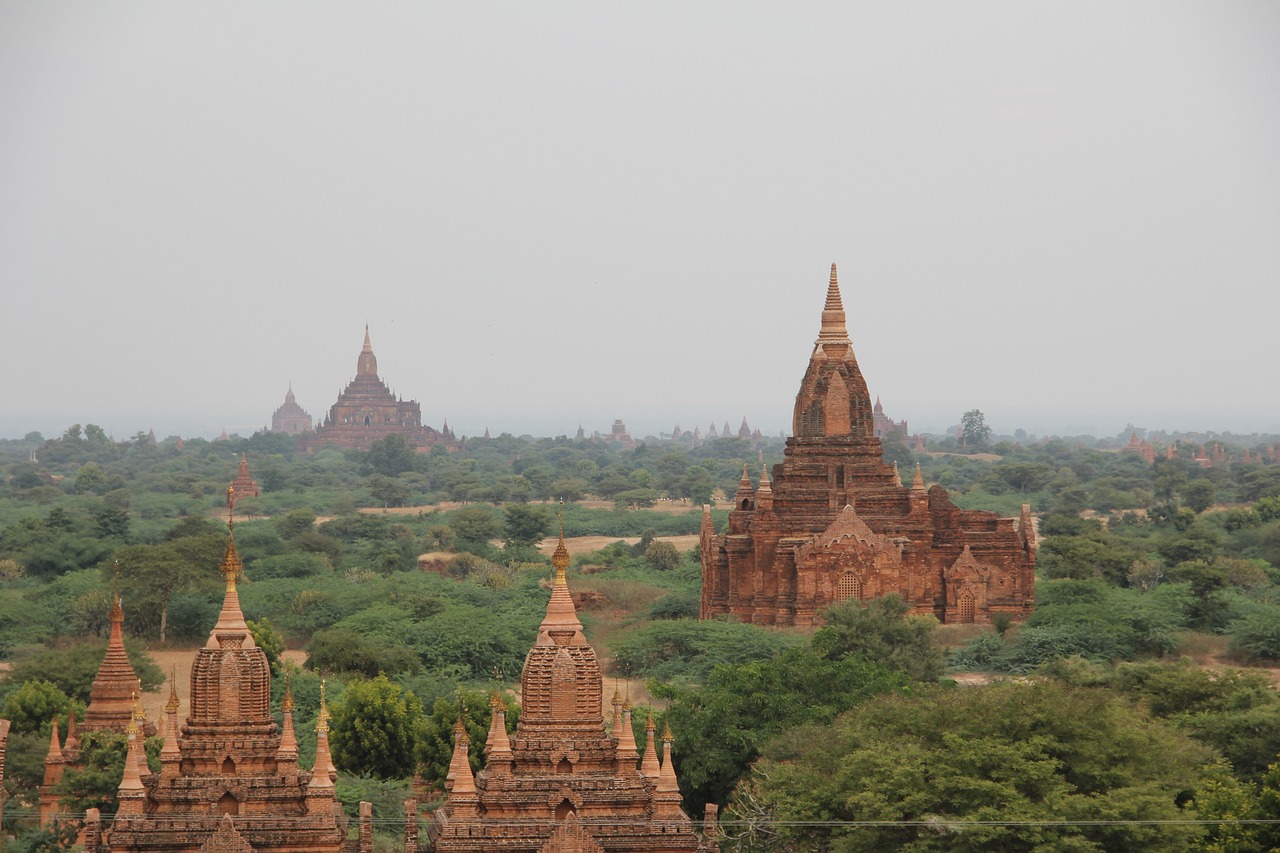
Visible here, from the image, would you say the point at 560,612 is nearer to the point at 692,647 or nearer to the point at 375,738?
the point at 375,738

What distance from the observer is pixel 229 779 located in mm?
28500

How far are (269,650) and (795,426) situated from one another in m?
18.2

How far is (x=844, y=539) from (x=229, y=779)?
33.5m

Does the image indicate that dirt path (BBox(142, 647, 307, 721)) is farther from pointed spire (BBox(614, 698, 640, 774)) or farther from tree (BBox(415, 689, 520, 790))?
pointed spire (BBox(614, 698, 640, 774))

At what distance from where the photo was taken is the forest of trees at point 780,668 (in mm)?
32438

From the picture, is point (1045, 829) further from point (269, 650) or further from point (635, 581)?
point (635, 581)

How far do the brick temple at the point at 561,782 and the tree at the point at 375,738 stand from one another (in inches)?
511

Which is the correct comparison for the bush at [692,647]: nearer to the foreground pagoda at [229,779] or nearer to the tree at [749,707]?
the tree at [749,707]

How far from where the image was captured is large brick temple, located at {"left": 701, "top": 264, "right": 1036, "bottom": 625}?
60000mm

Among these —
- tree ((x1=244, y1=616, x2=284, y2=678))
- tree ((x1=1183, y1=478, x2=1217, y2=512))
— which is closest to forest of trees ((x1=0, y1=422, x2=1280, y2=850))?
tree ((x1=244, y1=616, x2=284, y2=678))

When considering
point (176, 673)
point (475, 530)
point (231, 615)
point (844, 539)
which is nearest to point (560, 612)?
point (231, 615)

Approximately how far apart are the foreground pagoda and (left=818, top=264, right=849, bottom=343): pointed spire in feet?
119

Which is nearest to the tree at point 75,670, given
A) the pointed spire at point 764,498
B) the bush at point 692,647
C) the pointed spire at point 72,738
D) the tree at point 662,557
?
the pointed spire at point 72,738

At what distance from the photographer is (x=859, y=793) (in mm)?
32625
